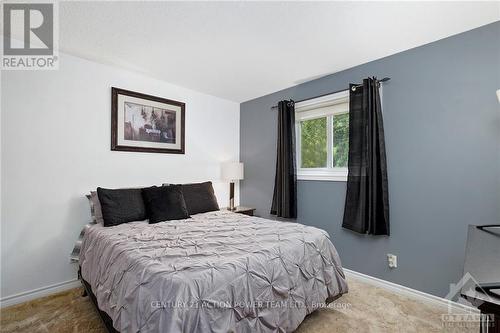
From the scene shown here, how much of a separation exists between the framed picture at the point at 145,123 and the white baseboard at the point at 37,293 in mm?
1497

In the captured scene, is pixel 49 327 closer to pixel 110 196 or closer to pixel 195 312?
pixel 110 196

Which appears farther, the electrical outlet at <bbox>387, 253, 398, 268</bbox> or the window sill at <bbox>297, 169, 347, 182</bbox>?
the window sill at <bbox>297, 169, 347, 182</bbox>

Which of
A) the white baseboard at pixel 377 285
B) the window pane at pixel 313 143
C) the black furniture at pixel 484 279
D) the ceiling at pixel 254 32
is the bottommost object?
the white baseboard at pixel 377 285

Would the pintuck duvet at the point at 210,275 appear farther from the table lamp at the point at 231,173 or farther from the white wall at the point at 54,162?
the table lamp at the point at 231,173

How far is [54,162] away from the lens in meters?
2.41

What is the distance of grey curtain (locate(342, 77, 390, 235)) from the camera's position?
247cm

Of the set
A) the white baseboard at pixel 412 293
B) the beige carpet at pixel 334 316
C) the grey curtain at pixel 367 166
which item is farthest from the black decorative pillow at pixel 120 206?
the white baseboard at pixel 412 293

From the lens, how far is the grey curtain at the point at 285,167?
10.7 feet

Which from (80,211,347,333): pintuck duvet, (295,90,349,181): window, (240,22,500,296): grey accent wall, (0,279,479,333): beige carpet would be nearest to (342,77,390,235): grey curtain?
(240,22,500,296): grey accent wall

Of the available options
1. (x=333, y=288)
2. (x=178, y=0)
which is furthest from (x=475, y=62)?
(x=178, y=0)

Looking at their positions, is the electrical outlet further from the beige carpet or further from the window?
the window

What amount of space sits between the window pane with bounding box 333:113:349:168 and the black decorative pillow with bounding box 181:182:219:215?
1.67 metres

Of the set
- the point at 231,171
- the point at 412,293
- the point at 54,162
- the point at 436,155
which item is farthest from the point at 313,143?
the point at 54,162

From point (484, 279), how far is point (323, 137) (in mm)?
2498
